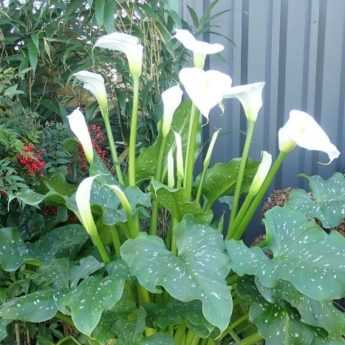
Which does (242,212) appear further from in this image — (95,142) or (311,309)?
(95,142)

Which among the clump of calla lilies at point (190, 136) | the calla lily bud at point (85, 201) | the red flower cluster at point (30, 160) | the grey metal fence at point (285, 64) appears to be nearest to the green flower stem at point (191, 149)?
the clump of calla lilies at point (190, 136)

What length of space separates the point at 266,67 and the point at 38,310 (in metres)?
1.61

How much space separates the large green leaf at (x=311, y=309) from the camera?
61.7 inches

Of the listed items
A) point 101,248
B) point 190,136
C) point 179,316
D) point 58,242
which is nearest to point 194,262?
point 179,316

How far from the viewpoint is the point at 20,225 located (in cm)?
192

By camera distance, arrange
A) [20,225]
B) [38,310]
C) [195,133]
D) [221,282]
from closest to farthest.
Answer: [221,282] → [38,310] → [195,133] → [20,225]

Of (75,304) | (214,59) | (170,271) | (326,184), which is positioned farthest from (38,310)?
(214,59)

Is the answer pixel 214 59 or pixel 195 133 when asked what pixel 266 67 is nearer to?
pixel 214 59

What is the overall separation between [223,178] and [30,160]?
63cm

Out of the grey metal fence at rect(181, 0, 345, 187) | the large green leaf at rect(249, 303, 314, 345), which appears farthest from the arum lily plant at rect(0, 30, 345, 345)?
the grey metal fence at rect(181, 0, 345, 187)

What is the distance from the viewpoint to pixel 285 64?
265 centimetres

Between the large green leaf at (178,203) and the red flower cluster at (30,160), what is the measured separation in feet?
1.21

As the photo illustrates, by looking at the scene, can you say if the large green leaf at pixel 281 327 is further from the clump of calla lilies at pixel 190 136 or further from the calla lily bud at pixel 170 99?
the calla lily bud at pixel 170 99

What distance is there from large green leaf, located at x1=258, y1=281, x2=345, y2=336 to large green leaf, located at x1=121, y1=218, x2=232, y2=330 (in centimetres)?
A: 17
